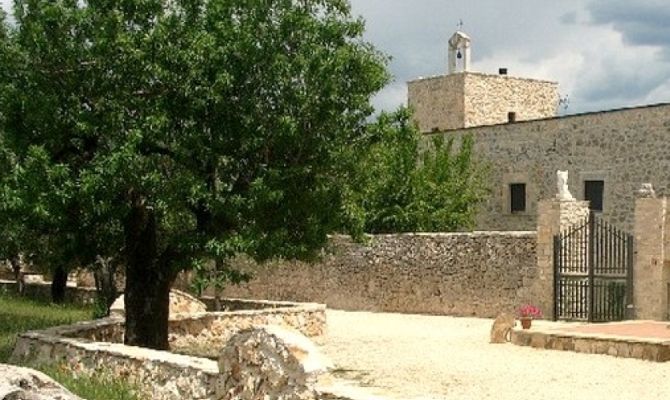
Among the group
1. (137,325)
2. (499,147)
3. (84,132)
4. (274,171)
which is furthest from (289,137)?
(499,147)

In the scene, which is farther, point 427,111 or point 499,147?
point 427,111

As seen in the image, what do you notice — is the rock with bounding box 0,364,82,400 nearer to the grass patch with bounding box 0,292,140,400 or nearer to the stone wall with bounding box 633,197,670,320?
the grass patch with bounding box 0,292,140,400

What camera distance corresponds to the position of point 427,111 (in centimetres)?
4109

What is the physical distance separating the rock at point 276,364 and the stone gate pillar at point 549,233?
15027mm

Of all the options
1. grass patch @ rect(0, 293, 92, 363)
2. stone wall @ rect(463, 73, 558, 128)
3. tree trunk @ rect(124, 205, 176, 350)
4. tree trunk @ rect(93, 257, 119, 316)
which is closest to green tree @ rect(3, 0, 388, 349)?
tree trunk @ rect(124, 205, 176, 350)

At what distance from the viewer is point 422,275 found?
27547mm

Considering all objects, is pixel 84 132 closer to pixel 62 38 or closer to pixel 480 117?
pixel 62 38

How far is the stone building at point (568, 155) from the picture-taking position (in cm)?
2758

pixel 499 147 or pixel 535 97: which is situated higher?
pixel 535 97

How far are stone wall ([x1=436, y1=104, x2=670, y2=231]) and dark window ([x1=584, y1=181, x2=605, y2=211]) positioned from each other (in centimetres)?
16

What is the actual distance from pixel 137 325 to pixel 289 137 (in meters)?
3.96

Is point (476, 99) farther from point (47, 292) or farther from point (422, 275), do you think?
point (47, 292)

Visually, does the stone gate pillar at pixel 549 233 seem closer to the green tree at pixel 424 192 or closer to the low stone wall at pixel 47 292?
the green tree at pixel 424 192

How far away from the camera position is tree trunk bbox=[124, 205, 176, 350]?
49.3 feet
